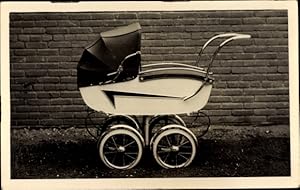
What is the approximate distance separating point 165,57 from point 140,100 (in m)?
0.08

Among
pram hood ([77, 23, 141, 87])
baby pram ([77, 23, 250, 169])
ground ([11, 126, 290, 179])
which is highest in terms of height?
pram hood ([77, 23, 141, 87])

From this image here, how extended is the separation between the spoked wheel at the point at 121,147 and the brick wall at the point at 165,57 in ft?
0.19

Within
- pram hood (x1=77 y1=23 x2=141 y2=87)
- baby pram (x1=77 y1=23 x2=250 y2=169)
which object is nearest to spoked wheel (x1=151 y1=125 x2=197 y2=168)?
baby pram (x1=77 y1=23 x2=250 y2=169)

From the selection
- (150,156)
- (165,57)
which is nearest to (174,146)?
(150,156)

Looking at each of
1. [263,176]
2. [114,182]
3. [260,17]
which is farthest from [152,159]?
[260,17]

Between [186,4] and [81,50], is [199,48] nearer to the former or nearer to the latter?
[186,4]

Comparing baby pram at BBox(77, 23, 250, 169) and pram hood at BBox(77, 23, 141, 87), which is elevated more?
pram hood at BBox(77, 23, 141, 87)

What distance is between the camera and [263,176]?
988 millimetres

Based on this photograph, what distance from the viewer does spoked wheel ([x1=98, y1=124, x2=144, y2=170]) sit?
981 mm

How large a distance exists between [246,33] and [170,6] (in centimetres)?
13

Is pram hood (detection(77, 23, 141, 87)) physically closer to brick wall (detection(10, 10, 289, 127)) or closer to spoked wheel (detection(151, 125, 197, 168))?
brick wall (detection(10, 10, 289, 127))

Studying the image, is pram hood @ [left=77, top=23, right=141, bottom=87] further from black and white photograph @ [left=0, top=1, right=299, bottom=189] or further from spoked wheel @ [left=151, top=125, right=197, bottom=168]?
spoked wheel @ [left=151, top=125, right=197, bottom=168]

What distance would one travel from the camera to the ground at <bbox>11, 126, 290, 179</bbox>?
3.24 feet

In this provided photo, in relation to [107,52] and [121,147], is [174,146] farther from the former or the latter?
[107,52]
